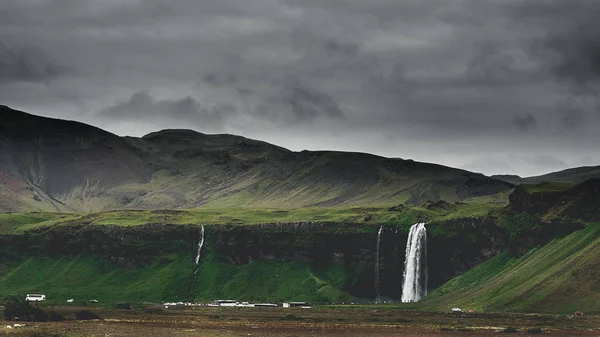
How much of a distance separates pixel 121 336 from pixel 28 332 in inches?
643

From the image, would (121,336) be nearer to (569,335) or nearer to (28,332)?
(28,332)

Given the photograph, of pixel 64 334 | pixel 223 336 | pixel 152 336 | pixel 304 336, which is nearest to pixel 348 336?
pixel 304 336

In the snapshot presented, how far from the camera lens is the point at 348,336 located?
654 ft

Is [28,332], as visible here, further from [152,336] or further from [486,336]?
[486,336]

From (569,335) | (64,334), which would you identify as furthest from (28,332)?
(569,335)

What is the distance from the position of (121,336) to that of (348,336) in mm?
40784

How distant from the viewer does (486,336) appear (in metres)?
198

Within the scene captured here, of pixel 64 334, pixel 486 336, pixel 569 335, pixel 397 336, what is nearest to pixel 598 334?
pixel 569 335

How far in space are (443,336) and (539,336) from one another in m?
17.2

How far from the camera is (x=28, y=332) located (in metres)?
Answer: 194

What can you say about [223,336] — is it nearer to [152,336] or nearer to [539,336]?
[152,336]

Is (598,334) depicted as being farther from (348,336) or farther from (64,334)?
(64,334)

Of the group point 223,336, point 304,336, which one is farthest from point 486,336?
point 223,336

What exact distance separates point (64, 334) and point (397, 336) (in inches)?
2348
